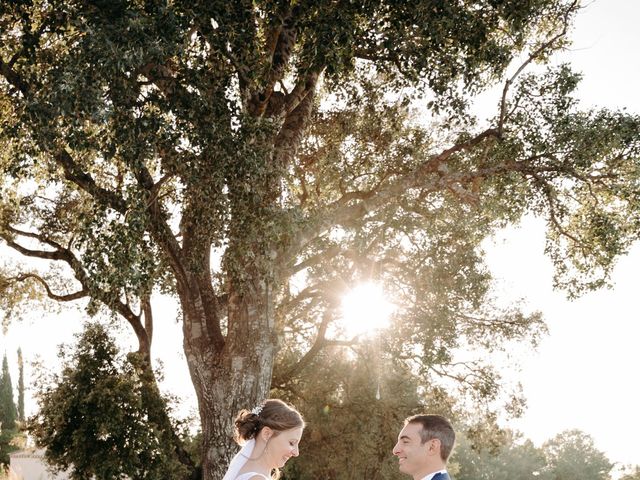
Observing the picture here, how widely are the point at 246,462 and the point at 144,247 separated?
5.33 meters

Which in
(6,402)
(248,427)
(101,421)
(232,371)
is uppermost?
(6,402)

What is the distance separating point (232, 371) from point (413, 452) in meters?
7.96

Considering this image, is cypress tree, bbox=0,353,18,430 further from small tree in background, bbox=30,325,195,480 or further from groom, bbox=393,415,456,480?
groom, bbox=393,415,456,480

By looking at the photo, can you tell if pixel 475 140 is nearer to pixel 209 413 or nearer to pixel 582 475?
pixel 209 413

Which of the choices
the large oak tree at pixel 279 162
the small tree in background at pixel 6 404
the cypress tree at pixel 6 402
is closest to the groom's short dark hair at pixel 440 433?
the large oak tree at pixel 279 162

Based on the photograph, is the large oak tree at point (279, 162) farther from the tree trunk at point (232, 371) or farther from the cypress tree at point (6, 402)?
the cypress tree at point (6, 402)

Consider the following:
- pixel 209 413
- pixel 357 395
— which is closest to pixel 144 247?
pixel 209 413

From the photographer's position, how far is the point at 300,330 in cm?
2217

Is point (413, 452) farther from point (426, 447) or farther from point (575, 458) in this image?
point (575, 458)

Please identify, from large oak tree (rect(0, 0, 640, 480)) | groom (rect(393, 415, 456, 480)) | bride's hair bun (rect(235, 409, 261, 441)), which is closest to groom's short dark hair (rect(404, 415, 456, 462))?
groom (rect(393, 415, 456, 480))

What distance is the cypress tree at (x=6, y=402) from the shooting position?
50.3 metres

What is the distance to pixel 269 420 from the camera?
20.7 ft

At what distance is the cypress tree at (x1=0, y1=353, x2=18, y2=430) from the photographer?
1980 inches

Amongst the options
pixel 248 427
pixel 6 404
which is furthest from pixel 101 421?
pixel 6 404
